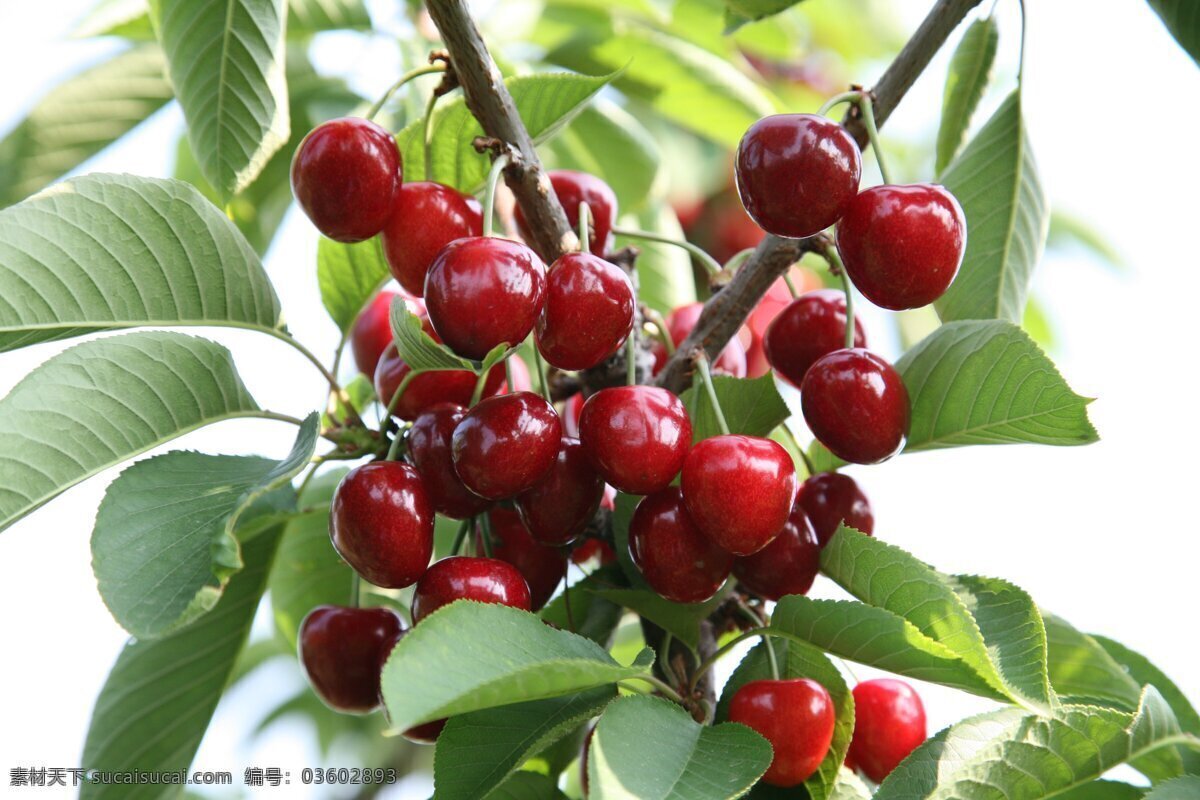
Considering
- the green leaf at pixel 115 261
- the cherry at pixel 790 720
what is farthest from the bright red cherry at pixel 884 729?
the green leaf at pixel 115 261

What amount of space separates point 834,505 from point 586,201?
412mm

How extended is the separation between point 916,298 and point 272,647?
7.26ft

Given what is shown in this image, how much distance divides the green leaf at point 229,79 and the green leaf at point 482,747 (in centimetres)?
62

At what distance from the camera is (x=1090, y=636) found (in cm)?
121

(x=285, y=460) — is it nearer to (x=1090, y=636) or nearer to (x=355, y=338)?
(x=355, y=338)

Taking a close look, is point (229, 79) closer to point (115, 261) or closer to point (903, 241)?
point (115, 261)

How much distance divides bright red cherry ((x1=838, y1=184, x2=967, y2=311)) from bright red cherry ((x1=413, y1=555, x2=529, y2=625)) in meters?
0.40

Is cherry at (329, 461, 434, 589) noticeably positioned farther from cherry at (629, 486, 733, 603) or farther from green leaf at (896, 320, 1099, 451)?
green leaf at (896, 320, 1099, 451)

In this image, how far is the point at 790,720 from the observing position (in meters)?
0.98

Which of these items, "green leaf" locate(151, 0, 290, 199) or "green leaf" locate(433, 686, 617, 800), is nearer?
"green leaf" locate(433, 686, 617, 800)

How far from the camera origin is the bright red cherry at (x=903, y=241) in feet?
3.29

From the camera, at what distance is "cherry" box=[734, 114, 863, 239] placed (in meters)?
0.98

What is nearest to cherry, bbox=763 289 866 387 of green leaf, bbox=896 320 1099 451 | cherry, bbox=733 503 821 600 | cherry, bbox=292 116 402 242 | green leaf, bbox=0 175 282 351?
green leaf, bbox=896 320 1099 451

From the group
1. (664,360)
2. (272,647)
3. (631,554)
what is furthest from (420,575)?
(272,647)
